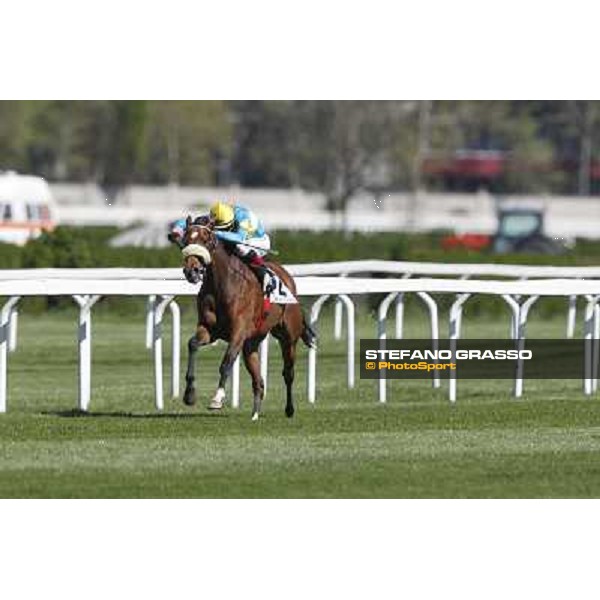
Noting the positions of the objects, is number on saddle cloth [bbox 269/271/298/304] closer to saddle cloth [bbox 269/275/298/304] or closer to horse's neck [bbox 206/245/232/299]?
saddle cloth [bbox 269/275/298/304]

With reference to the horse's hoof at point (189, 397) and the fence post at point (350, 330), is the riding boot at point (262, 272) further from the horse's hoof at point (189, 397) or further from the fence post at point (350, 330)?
the fence post at point (350, 330)

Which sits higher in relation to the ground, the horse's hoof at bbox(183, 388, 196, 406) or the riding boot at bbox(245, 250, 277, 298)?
the riding boot at bbox(245, 250, 277, 298)

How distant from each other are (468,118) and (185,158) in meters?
10.0

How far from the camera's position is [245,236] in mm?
14836

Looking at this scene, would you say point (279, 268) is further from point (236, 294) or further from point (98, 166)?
point (98, 166)

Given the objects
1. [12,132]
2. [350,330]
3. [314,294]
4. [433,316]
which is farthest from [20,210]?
[12,132]

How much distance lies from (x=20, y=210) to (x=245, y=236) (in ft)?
82.0

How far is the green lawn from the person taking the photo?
12.1 metres

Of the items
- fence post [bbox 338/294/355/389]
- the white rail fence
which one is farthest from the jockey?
fence post [bbox 338/294/355/389]

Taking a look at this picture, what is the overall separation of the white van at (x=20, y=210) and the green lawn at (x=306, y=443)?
20.2 m

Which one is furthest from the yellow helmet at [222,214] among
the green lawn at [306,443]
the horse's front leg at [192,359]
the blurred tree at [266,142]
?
the blurred tree at [266,142]

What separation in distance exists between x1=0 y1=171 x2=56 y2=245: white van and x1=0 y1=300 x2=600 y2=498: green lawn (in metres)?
20.2

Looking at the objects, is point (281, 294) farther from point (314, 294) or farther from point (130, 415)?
point (314, 294)

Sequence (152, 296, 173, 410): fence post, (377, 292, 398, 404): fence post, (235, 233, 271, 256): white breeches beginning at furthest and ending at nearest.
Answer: (377, 292, 398, 404): fence post
(152, 296, 173, 410): fence post
(235, 233, 271, 256): white breeches
